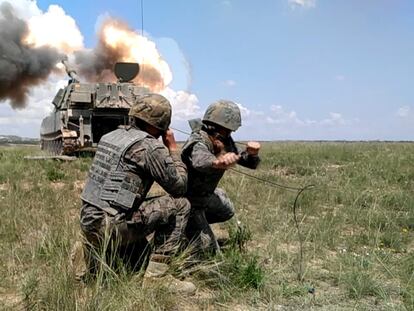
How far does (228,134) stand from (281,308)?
1608mm

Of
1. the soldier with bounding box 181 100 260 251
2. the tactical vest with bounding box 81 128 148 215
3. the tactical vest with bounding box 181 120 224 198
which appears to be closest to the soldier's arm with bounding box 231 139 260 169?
the soldier with bounding box 181 100 260 251

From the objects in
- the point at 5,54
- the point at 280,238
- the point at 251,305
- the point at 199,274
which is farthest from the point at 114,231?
the point at 5,54

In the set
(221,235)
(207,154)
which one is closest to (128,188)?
(207,154)

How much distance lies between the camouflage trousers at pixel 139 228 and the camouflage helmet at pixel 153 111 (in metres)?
0.59

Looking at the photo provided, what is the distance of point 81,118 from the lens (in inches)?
700

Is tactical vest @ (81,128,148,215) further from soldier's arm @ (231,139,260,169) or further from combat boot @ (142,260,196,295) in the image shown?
soldier's arm @ (231,139,260,169)

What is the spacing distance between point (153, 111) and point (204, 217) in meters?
1.17

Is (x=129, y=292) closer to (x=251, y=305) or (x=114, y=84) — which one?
(x=251, y=305)

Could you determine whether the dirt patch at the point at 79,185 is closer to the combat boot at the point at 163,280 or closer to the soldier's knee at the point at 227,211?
the soldier's knee at the point at 227,211

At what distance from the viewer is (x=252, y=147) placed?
14.4ft

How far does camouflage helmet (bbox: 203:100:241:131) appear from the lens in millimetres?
4434

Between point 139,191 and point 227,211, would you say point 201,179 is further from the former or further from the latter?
point 139,191

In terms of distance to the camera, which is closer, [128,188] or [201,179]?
[128,188]

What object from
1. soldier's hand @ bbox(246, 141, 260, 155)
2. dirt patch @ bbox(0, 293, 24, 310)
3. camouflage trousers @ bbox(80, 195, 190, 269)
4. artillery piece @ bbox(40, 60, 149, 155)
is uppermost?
artillery piece @ bbox(40, 60, 149, 155)
